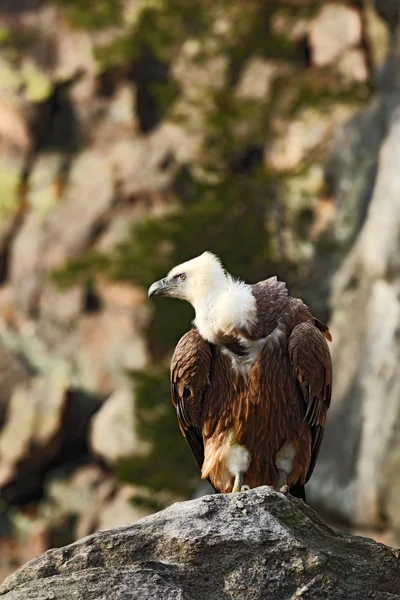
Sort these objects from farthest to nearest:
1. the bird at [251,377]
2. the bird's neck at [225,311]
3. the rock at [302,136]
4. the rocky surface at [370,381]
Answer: the rock at [302,136], the rocky surface at [370,381], the bird at [251,377], the bird's neck at [225,311]

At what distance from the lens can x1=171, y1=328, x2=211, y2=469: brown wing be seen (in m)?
5.78

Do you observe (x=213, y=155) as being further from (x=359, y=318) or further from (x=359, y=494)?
(x=359, y=494)

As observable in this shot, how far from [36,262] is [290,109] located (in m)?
7.38

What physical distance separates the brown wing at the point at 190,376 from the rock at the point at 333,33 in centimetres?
1455

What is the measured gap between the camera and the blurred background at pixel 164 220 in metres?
13.5

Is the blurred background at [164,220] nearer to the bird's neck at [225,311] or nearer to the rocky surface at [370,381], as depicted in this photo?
the rocky surface at [370,381]

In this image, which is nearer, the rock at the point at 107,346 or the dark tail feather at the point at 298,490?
the dark tail feather at the point at 298,490

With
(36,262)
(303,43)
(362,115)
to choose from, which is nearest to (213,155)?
(362,115)

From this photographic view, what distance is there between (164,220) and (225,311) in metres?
11.6

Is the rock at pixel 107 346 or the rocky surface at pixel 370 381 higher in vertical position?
the rock at pixel 107 346

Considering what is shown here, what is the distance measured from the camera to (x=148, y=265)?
16.8m

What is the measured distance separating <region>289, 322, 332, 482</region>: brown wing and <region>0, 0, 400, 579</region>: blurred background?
6095 mm

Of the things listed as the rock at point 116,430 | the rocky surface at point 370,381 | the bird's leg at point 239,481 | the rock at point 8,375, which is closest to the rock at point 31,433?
the rock at point 8,375

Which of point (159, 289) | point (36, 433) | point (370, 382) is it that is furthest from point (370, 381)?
point (36, 433)
